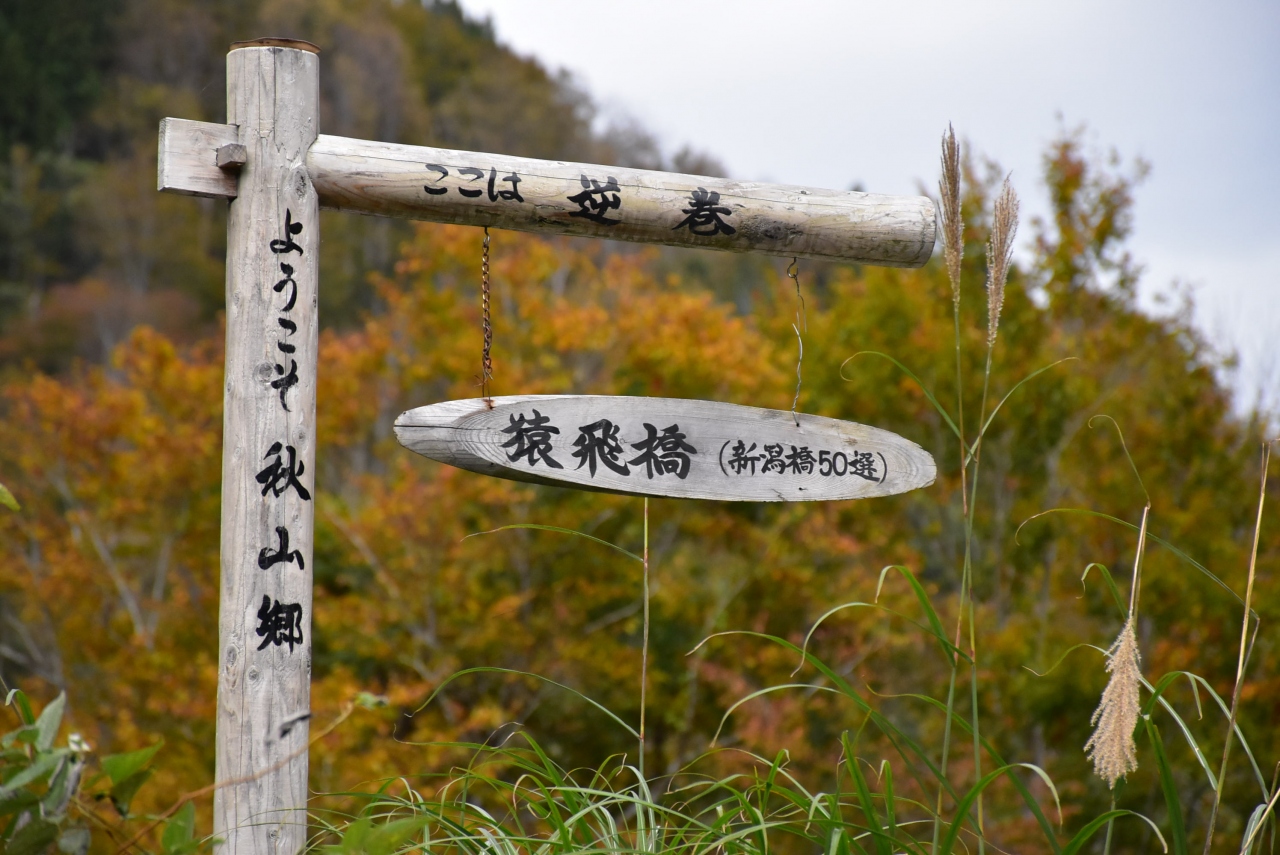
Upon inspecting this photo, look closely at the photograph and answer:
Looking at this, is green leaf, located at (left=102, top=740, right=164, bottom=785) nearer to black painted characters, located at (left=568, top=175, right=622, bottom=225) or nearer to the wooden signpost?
the wooden signpost

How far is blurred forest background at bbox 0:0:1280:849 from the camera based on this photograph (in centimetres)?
667

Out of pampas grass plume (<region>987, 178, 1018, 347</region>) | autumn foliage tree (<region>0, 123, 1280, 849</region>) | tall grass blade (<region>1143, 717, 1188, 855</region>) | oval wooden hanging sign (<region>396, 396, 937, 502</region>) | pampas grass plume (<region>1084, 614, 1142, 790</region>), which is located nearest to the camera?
pampas grass plume (<region>1084, 614, 1142, 790</region>)

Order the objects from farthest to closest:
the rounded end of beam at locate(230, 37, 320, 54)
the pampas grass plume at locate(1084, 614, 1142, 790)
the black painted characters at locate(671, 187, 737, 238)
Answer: the black painted characters at locate(671, 187, 737, 238) → the rounded end of beam at locate(230, 37, 320, 54) → the pampas grass plume at locate(1084, 614, 1142, 790)

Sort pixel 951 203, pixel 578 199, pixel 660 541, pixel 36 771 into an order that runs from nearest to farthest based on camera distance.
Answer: pixel 36 771 < pixel 951 203 < pixel 578 199 < pixel 660 541

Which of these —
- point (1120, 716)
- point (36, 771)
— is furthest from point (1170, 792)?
point (36, 771)

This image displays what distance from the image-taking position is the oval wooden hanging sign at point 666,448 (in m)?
1.62

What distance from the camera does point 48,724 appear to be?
859 mm

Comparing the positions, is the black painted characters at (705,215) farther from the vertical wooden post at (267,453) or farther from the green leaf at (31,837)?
the green leaf at (31,837)

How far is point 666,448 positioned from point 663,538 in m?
5.82

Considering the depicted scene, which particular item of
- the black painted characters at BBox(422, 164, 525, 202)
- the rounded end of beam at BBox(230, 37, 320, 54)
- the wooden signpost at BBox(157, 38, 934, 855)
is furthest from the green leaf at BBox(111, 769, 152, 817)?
the rounded end of beam at BBox(230, 37, 320, 54)

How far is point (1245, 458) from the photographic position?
7125 mm

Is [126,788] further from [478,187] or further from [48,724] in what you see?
[478,187]

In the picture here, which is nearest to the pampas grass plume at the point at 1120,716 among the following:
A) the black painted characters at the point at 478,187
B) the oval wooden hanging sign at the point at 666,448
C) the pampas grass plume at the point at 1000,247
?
the pampas grass plume at the point at 1000,247

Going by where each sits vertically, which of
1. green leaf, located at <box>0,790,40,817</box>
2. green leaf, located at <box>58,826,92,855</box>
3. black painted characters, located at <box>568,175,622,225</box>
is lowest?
green leaf, located at <box>58,826,92,855</box>
